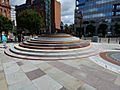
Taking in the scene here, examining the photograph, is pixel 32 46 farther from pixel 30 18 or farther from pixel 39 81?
pixel 30 18

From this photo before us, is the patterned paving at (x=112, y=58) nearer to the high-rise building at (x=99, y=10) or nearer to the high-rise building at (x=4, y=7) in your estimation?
the high-rise building at (x=4, y=7)

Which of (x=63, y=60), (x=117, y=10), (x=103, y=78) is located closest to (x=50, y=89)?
(x=103, y=78)

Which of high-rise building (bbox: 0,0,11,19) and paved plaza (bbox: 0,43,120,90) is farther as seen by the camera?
high-rise building (bbox: 0,0,11,19)

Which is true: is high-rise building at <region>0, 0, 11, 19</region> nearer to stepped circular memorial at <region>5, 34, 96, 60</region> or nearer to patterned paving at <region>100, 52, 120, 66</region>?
stepped circular memorial at <region>5, 34, 96, 60</region>

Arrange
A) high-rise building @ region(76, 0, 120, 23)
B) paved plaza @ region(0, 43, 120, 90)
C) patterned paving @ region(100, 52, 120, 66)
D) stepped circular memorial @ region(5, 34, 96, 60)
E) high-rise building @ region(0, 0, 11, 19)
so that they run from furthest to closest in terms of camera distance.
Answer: high-rise building @ region(76, 0, 120, 23)
high-rise building @ region(0, 0, 11, 19)
stepped circular memorial @ region(5, 34, 96, 60)
patterned paving @ region(100, 52, 120, 66)
paved plaza @ region(0, 43, 120, 90)

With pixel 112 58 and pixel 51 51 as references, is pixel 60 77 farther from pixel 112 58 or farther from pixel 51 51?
pixel 112 58

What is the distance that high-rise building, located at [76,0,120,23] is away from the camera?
62234 mm

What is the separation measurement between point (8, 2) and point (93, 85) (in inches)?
1916

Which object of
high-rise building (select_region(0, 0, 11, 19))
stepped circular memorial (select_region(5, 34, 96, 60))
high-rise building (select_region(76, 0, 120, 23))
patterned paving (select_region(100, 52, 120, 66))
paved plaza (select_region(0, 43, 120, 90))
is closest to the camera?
paved plaza (select_region(0, 43, 120, 90))

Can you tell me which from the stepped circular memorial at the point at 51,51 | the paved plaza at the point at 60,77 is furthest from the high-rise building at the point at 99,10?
the paved plaza at the point at 60,77

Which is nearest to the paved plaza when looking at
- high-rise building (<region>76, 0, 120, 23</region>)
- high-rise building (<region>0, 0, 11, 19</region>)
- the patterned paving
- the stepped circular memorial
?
the patterned paving

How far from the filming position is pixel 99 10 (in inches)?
2689

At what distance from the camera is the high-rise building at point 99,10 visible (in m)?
62.2

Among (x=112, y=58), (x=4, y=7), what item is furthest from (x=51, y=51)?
(x=4, y=7)
